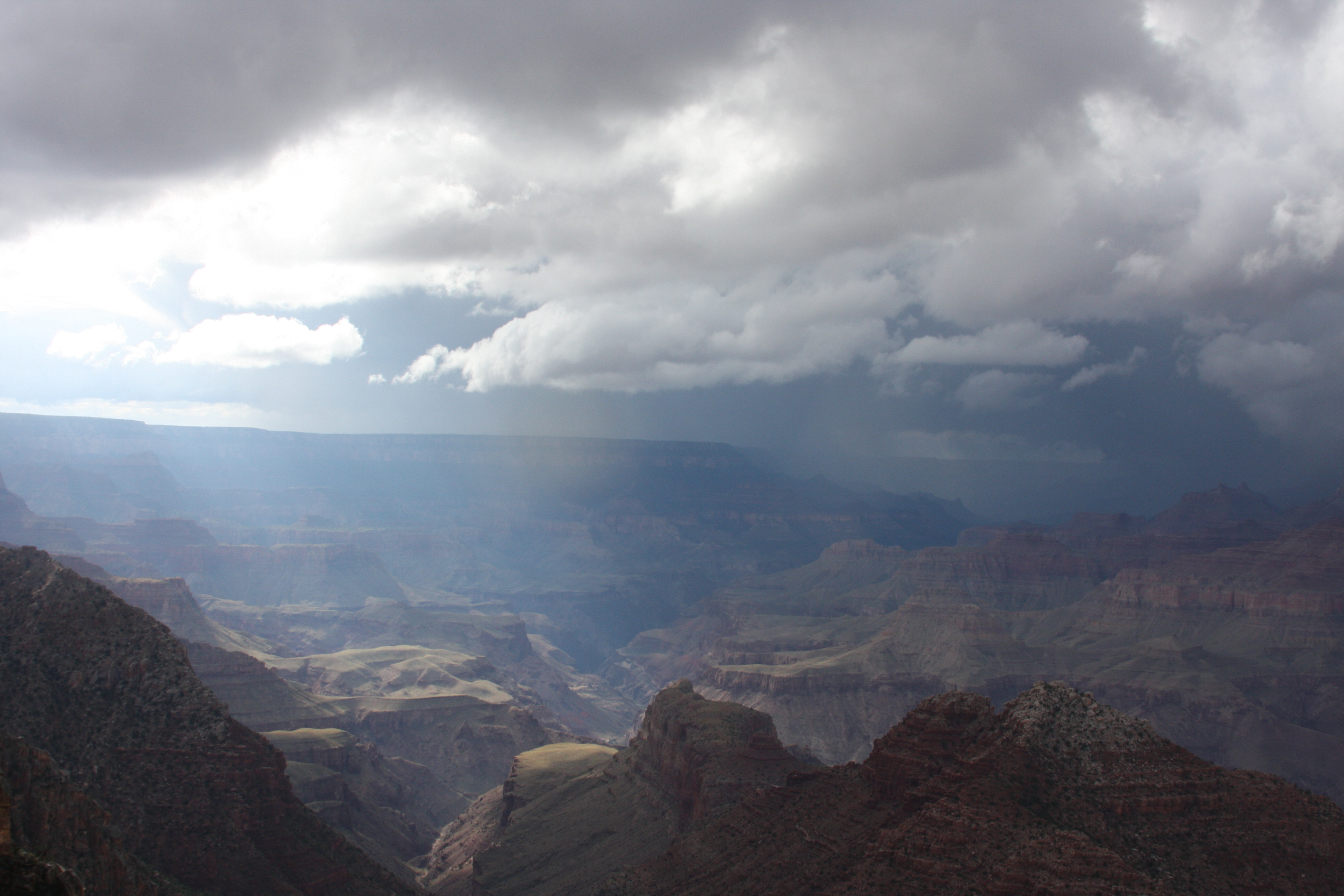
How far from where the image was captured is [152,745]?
63.5 metres

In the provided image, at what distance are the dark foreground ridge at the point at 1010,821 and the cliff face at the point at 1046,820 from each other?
3.5 inches

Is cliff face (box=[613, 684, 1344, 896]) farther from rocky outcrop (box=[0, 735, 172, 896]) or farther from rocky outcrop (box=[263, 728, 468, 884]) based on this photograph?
rocky outcrop (box=[263, 728, 468, 884])

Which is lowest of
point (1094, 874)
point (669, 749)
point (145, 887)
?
point (669, 749)

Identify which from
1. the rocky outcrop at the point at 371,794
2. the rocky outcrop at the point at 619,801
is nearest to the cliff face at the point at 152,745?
the rocky outcrop at the point at 619,801

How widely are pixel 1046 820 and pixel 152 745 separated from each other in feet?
182

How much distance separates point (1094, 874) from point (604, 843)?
5871cm

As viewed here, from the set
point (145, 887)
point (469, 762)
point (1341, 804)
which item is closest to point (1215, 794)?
point (145, 887)

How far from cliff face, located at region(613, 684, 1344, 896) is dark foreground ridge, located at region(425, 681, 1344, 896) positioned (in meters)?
0.09

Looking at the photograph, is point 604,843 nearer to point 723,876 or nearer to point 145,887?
point 723,876

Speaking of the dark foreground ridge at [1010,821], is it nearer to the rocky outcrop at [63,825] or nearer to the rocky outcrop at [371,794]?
the rocky outcrop at [63,825]

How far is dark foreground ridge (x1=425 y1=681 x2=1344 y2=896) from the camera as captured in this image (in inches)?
1841

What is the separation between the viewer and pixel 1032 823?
48.2 meters

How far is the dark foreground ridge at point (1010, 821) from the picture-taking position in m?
46.8

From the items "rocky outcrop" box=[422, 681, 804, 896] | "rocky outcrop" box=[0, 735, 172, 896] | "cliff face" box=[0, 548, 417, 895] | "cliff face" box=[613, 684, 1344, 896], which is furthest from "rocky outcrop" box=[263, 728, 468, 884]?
"cliff face" box=[613, 684, 1344, 896]
